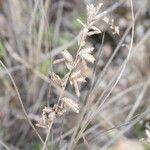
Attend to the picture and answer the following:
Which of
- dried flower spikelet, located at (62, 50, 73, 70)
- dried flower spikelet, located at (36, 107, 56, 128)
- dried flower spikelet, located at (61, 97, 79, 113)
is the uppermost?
dried flower spikelet, located at (62, 50, 73, 70)

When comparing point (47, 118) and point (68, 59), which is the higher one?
point (68, 59)

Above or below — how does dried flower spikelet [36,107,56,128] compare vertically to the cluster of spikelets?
below

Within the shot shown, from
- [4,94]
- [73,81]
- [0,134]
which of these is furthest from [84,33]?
[4,94]

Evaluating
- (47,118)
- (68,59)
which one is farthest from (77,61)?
(47,118)

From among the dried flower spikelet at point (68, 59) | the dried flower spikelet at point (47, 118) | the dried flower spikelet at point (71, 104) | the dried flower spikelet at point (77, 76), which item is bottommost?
the dried flower spikelet at point (47, 118)

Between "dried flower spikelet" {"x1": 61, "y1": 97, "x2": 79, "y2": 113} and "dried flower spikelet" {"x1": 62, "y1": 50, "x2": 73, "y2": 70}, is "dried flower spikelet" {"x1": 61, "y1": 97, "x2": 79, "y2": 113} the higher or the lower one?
the lower one

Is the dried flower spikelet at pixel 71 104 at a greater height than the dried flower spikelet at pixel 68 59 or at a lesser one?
lesser

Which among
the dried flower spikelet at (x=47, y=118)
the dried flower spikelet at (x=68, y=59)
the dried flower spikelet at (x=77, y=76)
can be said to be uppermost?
the dried flower spikelet at (x=68, y=59)

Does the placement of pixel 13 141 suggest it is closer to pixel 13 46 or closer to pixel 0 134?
pixel 0 134

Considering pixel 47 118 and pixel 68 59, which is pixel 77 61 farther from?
pixel 47 118

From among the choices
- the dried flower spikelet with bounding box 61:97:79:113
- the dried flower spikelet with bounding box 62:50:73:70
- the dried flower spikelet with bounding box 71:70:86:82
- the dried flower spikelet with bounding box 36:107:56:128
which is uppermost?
the dried flower spikelet with bounding box 62:50:73:70

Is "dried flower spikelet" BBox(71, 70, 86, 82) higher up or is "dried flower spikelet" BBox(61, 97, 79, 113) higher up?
"dried flower spikelet" BBox(71, 70, 86, 82)
